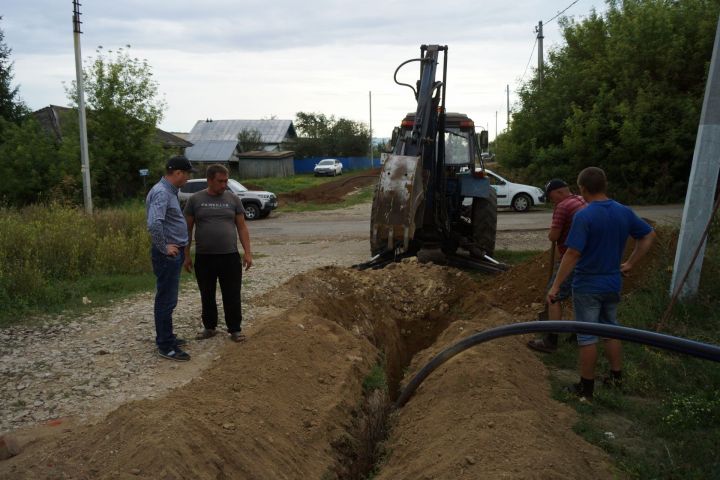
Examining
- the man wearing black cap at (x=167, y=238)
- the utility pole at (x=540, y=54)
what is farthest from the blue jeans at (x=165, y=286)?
the utility pole at (x=540, y=54)

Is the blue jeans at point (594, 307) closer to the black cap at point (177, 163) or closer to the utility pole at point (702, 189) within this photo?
the utility pole at point (702, 189)

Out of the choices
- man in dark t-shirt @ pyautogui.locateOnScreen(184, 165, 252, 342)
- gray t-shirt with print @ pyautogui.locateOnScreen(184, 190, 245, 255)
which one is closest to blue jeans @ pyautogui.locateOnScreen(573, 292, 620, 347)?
man in dark t-shirt @ pyautogui.locateOnScreen(184, 165, 252, 342)

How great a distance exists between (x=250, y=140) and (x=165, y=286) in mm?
58187

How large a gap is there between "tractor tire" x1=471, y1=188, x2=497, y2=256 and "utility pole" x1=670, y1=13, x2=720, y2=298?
4.63 metres

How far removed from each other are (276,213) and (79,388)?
2187 cm

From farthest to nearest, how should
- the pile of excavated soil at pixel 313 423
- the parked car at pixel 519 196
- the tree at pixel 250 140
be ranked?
the tree at pixel 250 140
the parked car at pixel 519 196
the pile of excavated soil at pixel 313 423

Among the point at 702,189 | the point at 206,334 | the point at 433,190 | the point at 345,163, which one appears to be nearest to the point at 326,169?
the point at 345,163

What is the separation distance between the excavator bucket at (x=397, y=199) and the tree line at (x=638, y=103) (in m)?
16.0

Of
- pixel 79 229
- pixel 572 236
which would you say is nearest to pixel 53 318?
pixel 79 229

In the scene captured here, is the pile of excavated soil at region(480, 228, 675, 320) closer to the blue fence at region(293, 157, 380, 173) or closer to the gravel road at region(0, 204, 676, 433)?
the gravel road at region(0, 204, 676, 433)

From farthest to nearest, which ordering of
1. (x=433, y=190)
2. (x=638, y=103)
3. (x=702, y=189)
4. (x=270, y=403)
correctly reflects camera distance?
(x=638, y=103) → (x=433, y=190) → (x=702, y=189) → (x=270, y=403)

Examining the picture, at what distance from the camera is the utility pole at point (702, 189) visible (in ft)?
23.4

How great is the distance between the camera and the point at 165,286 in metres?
5.88

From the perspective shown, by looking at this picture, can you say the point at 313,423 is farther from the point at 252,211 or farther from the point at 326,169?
the point at 326,169
